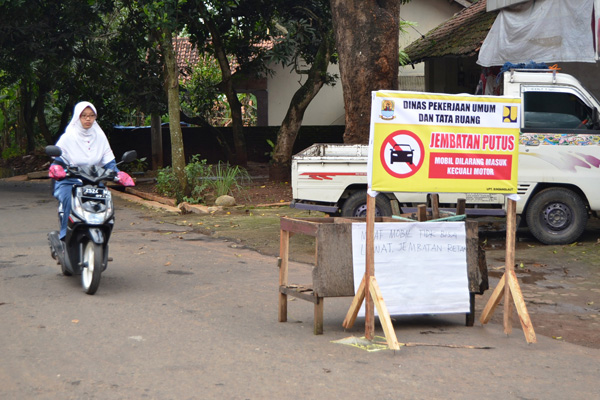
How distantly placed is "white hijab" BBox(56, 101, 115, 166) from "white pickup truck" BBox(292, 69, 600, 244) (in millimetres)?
3609

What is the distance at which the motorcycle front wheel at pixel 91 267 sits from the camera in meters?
7.41

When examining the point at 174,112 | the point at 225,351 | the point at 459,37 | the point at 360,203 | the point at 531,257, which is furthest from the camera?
the point at 459,37


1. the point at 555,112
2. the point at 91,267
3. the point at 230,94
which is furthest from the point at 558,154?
the point at 230,94

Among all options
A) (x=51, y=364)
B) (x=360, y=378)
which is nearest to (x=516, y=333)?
(x=360, y=378)

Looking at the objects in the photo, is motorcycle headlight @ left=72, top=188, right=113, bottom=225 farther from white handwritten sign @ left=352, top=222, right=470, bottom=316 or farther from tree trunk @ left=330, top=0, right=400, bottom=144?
tree trunk @ left=330, top=0, right=400, bottom=144

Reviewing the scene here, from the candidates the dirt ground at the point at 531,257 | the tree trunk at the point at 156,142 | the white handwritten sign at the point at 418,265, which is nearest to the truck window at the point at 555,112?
the dirt ground at the point at 531,257

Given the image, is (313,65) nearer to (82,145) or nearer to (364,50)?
(364,50)

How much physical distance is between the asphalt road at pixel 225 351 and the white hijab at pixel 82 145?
131cm

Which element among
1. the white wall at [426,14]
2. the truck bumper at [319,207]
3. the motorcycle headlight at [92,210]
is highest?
the white wall at [426,14]

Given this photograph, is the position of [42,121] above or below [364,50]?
below

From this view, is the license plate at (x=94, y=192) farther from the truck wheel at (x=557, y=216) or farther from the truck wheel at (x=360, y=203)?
the truck wheel at (x=557, y=216)

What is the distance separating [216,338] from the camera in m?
5.98

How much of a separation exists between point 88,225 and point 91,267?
0.42 meters

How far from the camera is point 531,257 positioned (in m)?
10.3
